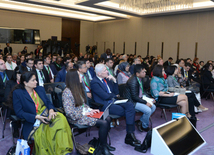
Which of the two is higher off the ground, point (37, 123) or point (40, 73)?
point (40, 73)

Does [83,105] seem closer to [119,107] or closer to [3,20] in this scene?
[119,107]

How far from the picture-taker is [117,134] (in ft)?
12.1

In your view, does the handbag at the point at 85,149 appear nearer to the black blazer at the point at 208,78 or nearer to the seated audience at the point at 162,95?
the seated audience at the point at 162,95

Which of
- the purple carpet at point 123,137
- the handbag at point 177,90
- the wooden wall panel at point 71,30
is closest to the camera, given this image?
the purple carpet at point 123,137

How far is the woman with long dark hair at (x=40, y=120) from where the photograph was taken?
2434mm

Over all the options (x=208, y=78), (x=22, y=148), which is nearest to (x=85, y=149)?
(x=22, y=148)

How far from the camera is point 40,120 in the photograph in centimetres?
264

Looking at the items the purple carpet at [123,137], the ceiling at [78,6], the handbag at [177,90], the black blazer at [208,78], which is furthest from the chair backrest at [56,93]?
the ceiling at [78,6]

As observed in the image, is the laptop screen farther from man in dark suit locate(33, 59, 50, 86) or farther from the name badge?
man in dark suit locate(33, 59, 50, 86)

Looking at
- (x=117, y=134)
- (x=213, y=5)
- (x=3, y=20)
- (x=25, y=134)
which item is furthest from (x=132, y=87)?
(x=3, y=20)

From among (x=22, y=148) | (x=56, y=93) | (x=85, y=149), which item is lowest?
(x=85, y=149)

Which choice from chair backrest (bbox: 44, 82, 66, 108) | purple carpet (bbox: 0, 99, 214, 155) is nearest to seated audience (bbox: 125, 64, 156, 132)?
purple carpet (bbox: 0, 99, 214, 155)

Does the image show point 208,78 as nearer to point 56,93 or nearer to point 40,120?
point 56,93

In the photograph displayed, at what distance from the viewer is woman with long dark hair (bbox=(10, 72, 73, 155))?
2434 millimetres
